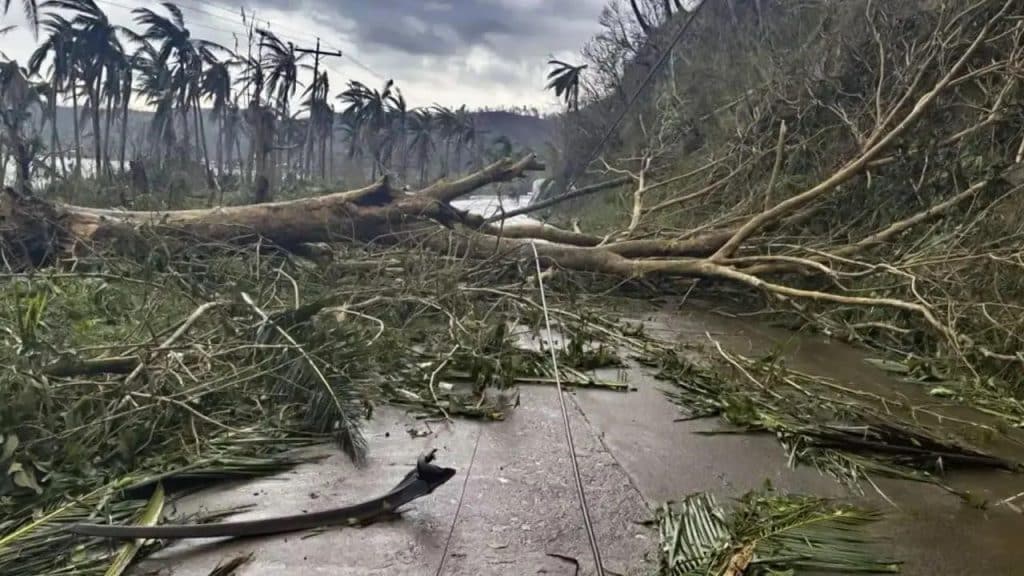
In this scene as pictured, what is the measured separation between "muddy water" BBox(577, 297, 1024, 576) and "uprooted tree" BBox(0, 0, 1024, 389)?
144cm

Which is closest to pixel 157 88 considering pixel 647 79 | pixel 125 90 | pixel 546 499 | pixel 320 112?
pixel 125 90

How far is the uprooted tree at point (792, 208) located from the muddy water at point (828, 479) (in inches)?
56.8

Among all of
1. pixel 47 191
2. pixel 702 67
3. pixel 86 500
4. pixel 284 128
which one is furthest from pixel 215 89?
pixel 86 500

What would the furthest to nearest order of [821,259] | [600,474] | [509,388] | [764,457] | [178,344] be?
1. [821,259]
2. [509,388]
3. [178,344]
4. [764,457]
5. [600,474]

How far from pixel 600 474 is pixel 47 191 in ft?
35.7

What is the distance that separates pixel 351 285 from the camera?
583 cm

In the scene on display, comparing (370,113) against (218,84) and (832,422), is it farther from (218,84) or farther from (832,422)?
(832,422)

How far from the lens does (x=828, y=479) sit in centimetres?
286

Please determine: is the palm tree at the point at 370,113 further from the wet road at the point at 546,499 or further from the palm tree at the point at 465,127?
the wet road at the point at 546,499

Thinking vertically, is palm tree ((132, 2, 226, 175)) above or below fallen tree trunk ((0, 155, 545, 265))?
above

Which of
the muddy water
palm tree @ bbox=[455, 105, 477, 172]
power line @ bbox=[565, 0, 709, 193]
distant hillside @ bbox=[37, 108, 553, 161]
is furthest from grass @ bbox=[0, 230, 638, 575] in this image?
distant hillside @ bbox=[37, 108, 553, 161]

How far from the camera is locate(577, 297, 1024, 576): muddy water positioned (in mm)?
2297

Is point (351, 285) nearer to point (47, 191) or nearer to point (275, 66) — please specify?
point (47, 191)

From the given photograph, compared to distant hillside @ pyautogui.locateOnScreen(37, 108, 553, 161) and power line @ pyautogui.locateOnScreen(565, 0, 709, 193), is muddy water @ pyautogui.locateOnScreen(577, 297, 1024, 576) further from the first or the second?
distant hillside @ pyautogui.locateOnScreen(37, 108, 553, 161)
